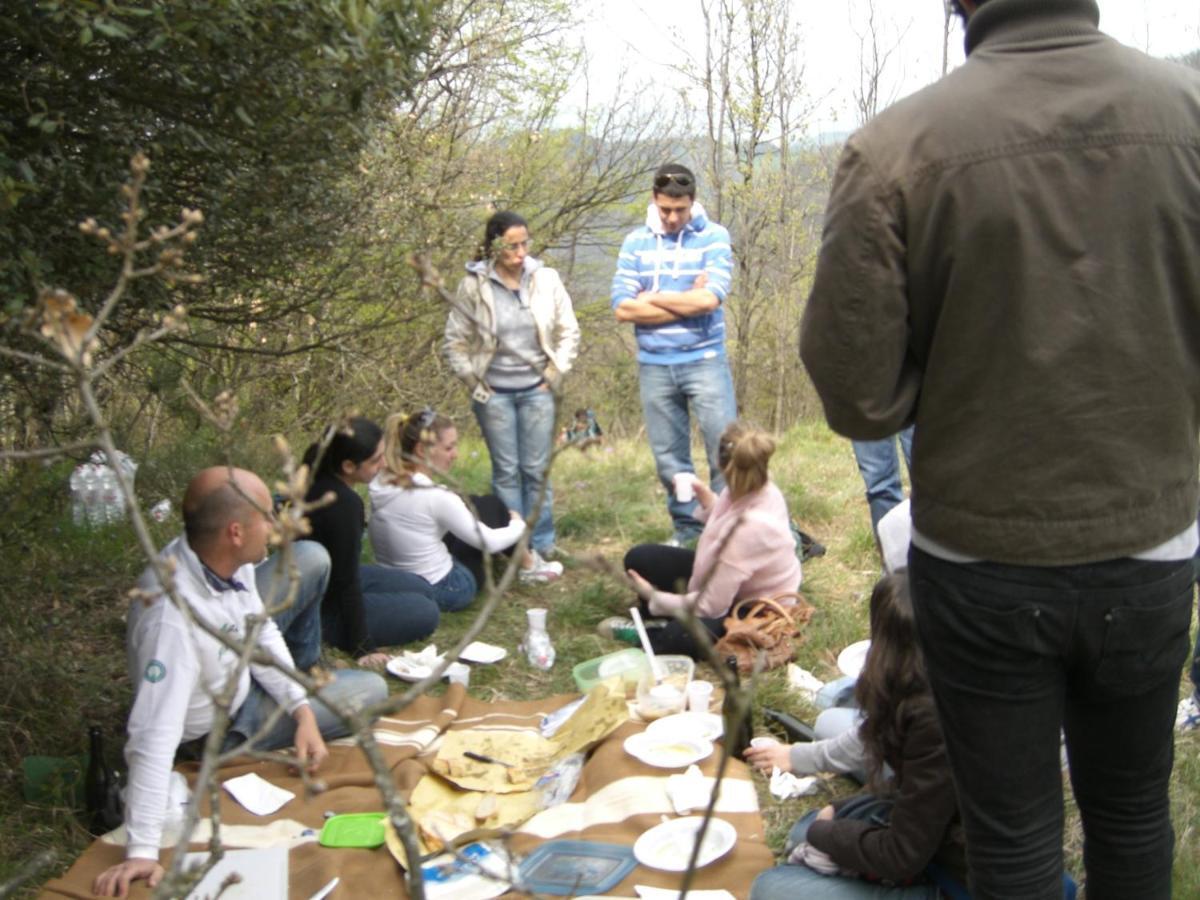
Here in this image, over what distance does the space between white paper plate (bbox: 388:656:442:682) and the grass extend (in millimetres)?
74

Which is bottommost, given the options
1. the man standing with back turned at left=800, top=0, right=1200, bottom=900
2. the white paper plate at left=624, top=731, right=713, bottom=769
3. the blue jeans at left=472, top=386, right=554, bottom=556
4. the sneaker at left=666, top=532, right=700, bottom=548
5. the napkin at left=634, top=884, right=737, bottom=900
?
the napkin at left=634, top=884, right=737, bottom=900

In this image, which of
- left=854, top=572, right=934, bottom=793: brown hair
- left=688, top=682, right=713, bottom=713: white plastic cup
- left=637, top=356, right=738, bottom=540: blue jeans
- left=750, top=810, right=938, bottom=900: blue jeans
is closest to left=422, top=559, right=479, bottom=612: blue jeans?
left=637, top=356, right=738, bottom=540: blue jeans

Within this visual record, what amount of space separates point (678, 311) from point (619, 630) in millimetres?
1553

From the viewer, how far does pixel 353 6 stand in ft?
8.46

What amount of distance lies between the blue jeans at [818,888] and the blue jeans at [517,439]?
2.88 metres

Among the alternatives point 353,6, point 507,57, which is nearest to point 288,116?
point 353,6

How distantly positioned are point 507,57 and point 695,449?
3527 millimetres

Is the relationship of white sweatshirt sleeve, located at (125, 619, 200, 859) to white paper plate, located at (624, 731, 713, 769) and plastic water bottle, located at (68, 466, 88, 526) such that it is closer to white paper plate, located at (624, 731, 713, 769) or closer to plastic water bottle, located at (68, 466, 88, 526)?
white paper plate, located at (624, 731, 713, 769)

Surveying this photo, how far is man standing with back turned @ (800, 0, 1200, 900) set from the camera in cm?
148

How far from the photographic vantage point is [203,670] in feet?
8.01

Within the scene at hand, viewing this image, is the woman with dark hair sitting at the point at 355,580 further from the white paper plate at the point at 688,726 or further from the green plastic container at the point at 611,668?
the white paper plate at the point at 688,726

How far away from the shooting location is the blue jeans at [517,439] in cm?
529

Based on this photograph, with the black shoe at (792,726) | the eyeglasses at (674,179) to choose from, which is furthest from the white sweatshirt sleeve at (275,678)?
the eyeglasses at (674,179)

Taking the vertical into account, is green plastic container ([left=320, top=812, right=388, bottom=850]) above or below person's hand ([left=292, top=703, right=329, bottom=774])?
below
